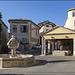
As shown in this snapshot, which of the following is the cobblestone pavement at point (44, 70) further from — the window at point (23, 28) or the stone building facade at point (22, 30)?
the window at point (23, 28)

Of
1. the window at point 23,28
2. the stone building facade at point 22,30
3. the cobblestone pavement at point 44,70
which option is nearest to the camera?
the cobblestone pavement at point 44,70

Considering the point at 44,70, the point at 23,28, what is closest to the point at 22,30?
the point at 23,28

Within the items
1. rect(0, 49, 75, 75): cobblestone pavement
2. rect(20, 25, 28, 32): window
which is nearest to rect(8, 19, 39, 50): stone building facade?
rect(20, 25, 28, 32): window

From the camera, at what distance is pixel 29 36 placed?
37938 mm

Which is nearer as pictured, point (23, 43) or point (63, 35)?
point (63, 35)

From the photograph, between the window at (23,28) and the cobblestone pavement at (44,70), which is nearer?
the cobblestone pavement at (44,70)

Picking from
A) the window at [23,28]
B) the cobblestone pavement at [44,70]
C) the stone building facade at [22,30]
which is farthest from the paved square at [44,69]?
the window at [23,28]

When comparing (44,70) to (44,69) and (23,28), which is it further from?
(23,28)

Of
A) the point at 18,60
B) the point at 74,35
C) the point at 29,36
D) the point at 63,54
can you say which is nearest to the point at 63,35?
the point at 74,35

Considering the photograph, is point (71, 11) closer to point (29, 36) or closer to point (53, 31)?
point (53, 31)

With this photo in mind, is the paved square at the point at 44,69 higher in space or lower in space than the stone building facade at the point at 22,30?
lower

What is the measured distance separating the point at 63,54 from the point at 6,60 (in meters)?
11.9

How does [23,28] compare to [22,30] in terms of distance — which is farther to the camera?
[23,28]

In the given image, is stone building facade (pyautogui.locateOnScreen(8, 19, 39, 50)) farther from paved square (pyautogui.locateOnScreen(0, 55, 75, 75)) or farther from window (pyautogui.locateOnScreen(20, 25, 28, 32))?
paved square (pyautogui.locateOnScreen(0, 55, 75, 75))
